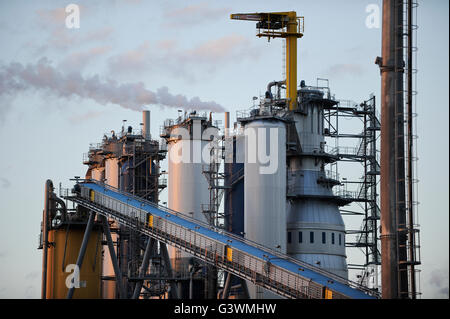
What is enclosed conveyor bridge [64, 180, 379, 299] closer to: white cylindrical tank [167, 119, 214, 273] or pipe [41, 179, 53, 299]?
pipe [41, 179, 53, 299]

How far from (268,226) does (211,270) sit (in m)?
7.92

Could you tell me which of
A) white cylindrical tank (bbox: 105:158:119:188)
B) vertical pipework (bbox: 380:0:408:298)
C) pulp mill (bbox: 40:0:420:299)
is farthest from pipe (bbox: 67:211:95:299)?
vertical pipework (bbox: 380:0:408:298)

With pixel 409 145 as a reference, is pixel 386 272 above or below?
below

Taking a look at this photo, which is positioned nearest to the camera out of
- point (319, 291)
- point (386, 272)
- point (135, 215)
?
point (386, 272)

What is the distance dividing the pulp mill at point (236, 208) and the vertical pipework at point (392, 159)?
0.16 meters

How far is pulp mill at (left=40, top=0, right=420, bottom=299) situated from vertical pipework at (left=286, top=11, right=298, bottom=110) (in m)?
0.08

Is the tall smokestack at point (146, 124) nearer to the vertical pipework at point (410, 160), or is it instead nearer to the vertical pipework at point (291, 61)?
the vertical pipework at point (291, 61)

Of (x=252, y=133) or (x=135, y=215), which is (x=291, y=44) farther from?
(x=135, y=215)

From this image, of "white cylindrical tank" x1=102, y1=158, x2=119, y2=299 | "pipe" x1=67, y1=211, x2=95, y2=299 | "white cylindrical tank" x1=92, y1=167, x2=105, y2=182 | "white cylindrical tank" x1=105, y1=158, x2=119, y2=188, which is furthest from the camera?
"white cylindrical tank" x1=92, y1=167, x2=105, y2=182

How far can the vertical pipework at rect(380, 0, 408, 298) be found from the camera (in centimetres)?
5412

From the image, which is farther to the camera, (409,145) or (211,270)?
(211,270)

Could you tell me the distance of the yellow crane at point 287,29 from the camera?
8075cm
